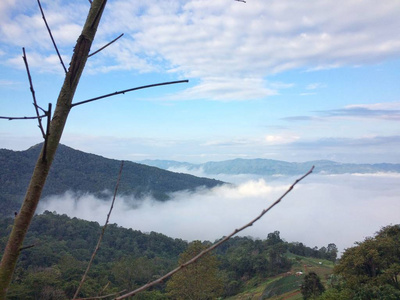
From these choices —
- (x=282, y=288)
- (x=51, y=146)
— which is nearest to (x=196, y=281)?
(x=282, y=288)

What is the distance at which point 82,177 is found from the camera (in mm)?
94500

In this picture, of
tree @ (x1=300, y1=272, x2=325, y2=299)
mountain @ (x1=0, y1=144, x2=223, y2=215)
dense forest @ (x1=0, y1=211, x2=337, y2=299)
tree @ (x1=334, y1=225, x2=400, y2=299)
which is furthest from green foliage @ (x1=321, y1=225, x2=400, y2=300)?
mountain @ (x1=0, y1=144, x2=223, y2=215)

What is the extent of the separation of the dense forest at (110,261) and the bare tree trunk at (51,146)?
13.4 m

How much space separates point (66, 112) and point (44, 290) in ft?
77.5

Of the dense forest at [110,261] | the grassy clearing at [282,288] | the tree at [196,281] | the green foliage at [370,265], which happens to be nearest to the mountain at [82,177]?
the dense forest at [110,261]

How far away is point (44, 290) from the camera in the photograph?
20.4 m

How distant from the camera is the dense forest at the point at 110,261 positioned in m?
21.2

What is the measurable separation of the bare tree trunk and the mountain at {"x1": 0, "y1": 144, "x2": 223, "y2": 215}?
240ft

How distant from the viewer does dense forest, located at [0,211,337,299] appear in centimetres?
2119

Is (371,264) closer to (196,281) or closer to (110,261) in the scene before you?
(196,281)

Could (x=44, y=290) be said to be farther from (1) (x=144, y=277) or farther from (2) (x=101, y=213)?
(2) (x=101, y=213)

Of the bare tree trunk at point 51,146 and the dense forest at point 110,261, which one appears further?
the dense forest at point 110,261

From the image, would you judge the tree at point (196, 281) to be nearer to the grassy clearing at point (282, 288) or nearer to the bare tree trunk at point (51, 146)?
the grassy clearing at point (282, 288)

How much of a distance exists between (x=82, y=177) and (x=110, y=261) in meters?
56.9
